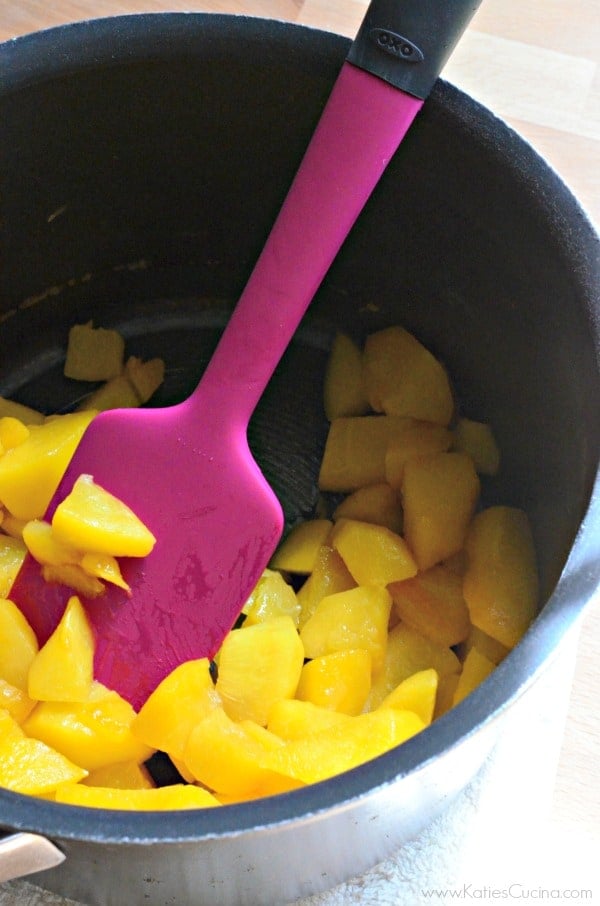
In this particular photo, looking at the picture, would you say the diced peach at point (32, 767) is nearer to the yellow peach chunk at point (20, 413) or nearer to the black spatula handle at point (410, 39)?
the yellow peach chunk at point (20, 413)

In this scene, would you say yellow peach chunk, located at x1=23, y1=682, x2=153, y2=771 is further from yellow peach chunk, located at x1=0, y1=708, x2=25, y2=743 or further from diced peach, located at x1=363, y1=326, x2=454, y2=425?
diced peach, located at x1=363, y1=326, x2=454, y2=425

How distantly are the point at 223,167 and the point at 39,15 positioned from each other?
474 millimetres

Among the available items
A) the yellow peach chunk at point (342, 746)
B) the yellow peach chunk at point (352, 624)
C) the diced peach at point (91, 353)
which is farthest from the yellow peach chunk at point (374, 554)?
the diced peach at point (91, 353)

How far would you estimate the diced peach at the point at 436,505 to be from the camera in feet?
3.74

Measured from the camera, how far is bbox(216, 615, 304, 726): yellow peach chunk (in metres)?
1.03

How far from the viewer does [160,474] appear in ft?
3.64

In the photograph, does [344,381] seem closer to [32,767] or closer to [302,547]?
[302,547]

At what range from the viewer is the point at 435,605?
A: 113cm

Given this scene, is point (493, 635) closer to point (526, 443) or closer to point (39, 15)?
point (526, 443)

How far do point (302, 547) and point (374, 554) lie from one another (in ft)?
0.38

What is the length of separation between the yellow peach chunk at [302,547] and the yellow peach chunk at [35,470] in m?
0.30

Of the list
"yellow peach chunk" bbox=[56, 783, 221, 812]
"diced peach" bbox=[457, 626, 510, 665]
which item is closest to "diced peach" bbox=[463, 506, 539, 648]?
"diced peach" bbox=[457, 626, 510, 665]

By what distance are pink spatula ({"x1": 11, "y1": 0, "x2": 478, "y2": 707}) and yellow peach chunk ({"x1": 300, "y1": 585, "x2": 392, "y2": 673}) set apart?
3.6 inches

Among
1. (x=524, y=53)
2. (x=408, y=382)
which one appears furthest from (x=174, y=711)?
(x=524, y=53)
